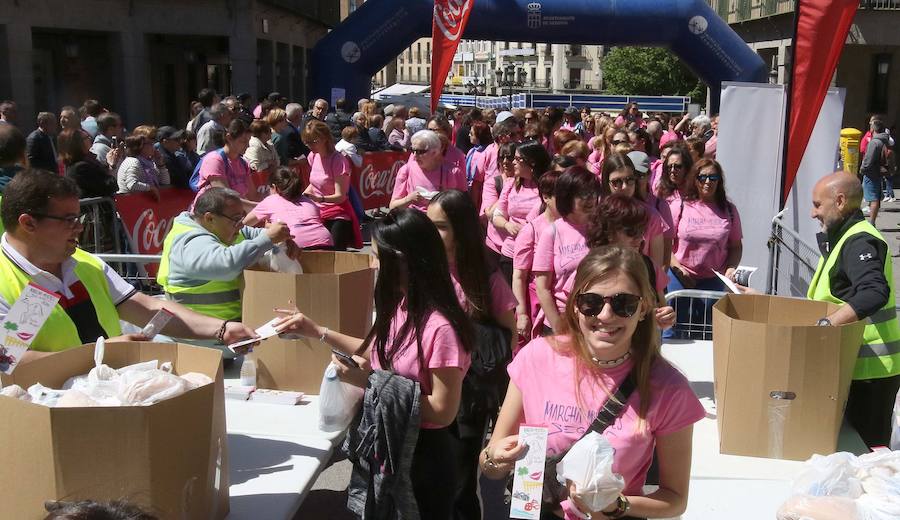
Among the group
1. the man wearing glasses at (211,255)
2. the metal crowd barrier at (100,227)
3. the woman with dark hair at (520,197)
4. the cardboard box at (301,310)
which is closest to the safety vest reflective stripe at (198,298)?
the man wearing glasses at (211,255)

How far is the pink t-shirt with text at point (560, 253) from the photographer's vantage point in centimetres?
434

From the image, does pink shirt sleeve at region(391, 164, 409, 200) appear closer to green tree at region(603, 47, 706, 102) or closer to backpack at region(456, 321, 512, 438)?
backpack at region(456, 321, 512, 438)

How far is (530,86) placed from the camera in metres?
99.4

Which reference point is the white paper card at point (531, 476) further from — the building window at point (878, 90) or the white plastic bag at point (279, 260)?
the building window at point (878, 90)

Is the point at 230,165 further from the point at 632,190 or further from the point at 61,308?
the point at 61,308

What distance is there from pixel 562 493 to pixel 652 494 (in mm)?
254

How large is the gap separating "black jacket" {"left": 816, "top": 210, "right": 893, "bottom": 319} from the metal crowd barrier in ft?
18.7

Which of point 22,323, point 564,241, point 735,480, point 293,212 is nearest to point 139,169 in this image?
point 293,212

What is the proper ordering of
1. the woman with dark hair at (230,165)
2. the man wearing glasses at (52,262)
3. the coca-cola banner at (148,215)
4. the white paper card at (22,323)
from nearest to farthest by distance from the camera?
the white paper card at (22,323)
the man wearing glasses at (52,262)
the woman with dark hair at (230,165)
the coca-cola banner at (148,215)

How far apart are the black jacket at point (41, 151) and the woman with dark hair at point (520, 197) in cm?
468

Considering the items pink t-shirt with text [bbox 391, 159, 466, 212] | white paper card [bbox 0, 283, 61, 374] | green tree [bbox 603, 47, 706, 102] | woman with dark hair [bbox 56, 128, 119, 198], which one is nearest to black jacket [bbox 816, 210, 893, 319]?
white paper card [bbox 0, 283, 61, 374]

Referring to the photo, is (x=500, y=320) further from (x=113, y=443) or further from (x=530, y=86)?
(x=530, y=86)

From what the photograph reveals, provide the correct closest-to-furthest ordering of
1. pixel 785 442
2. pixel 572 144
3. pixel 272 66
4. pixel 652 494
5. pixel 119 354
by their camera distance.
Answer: pixel 652 494 → pixel 119 354 → pixel 785 442 → pixel 572 144 → pixel 272 66

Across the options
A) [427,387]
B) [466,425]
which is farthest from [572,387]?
[466,425]
